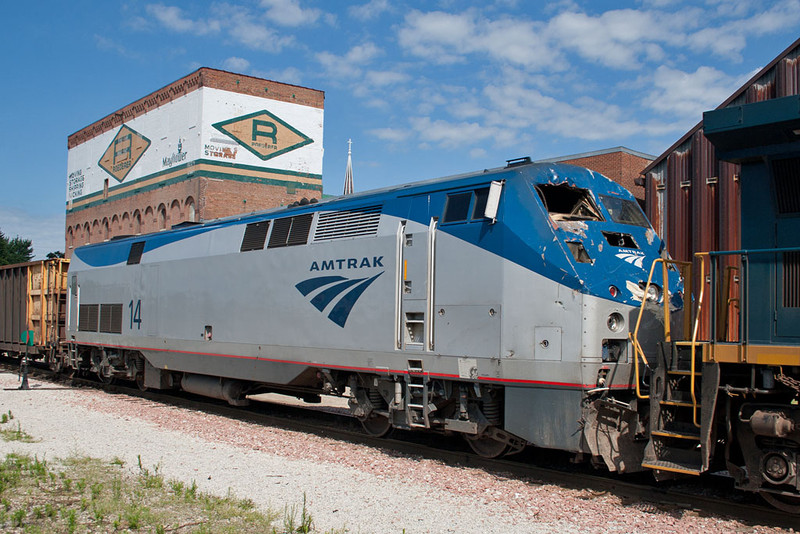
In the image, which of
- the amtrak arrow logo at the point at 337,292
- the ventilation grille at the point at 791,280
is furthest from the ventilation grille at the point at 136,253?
the ventilation grille at the point at 791,280

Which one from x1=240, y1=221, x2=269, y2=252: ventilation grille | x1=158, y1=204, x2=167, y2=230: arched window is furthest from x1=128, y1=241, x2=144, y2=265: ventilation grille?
x1=158, y1=204, x2=167, y2=230: arched window

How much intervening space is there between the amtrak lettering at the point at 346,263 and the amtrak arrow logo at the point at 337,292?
150 millimetres

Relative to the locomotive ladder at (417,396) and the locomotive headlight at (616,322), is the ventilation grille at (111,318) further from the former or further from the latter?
the locomotive headlight at (616,322)

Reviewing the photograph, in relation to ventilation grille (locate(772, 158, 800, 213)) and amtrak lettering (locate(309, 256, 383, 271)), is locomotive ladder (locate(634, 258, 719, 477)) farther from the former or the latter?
amtrak lettering (locate(309, 256, 383, 271))

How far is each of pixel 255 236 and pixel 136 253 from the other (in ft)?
16.2

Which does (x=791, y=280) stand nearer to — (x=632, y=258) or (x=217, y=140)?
(x=632, y=258)

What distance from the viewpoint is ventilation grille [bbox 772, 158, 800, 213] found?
659 centimetres

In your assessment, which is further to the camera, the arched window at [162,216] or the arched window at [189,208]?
the arched window at [162,216]

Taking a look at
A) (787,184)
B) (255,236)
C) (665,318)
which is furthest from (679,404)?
(255,236)

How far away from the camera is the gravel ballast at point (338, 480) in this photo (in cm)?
630

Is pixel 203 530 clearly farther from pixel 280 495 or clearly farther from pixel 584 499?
pixel 584 499

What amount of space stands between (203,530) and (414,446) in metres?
4.12

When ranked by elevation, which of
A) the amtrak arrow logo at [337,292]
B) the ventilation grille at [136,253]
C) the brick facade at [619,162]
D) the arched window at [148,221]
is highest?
the brick facade at [619,162]

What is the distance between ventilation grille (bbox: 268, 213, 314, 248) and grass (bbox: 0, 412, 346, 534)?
4.27 metres
